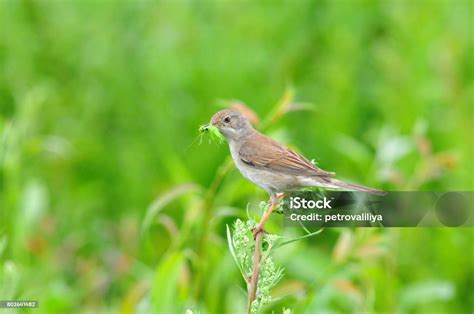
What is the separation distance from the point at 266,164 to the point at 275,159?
0.06 meters

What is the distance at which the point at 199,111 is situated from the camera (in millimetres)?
5789

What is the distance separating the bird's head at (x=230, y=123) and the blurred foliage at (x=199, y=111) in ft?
6.11

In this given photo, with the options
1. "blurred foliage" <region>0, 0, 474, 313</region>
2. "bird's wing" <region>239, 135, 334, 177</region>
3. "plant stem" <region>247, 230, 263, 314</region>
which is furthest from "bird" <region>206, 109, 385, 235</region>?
"blurred foliage" <region>0, 0, 474, 313</region>

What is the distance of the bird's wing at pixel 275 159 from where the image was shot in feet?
6.84

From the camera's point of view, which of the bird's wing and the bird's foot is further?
the bird's wing

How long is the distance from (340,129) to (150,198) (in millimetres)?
1387

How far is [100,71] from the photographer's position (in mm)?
6301

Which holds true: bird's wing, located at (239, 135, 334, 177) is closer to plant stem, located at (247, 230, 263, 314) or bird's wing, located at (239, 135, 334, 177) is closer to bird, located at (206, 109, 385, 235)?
bird, located at (206, 109, 385, 235)

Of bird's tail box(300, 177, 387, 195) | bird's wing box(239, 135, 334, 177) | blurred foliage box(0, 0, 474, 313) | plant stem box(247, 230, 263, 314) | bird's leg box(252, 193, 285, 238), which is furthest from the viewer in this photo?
blurred foliage box(0, 0, 474, 313)

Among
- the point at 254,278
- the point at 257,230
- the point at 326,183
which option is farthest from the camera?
the point at 326,183

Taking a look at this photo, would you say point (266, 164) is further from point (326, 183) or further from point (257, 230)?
point (257, 230)

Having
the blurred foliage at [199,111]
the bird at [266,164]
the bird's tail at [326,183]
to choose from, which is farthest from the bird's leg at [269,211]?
the blurred foliage at [199,111]

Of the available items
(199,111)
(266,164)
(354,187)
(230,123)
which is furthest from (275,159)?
(199,111)

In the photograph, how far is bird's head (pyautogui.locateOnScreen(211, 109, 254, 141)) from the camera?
2004mm
